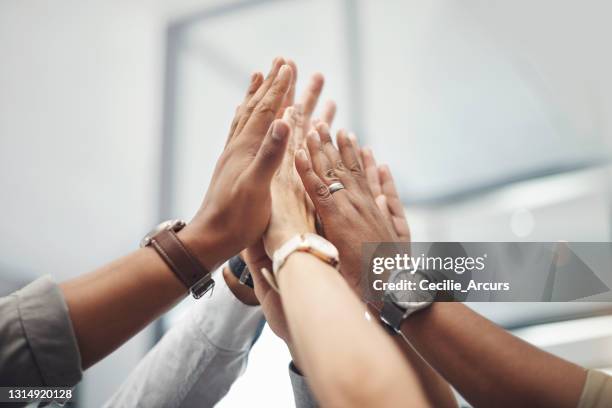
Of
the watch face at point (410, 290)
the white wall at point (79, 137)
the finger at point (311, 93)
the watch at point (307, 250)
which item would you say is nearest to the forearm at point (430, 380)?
the watch face at point (410, 290)

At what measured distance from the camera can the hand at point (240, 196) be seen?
2.89 feet

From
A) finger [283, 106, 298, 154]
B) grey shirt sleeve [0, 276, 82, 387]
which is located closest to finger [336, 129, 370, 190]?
finger [283, 106, 298, 154]

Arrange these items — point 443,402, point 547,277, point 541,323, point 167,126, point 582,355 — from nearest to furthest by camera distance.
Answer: point 443,402 < point 547,277 < point 582,355 < point 541,323 < point 167,126

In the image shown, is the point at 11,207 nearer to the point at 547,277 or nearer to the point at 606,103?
the point at 547,277

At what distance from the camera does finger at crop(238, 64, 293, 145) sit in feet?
3.29

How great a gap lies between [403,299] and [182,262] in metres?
0.35

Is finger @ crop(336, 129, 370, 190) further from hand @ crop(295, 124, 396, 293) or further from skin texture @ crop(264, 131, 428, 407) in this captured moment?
skin texture @ crop(264, 131, 428, 407)

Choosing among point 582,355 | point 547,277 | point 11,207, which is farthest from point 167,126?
point 582,355

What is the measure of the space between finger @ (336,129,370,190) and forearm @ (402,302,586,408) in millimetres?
388

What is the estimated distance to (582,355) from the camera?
3.88 ft

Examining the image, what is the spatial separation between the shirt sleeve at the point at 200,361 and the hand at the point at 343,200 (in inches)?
11.4

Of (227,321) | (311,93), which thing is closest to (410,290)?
(227,321)

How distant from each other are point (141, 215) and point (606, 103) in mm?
1383

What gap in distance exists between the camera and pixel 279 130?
2.86 feet
